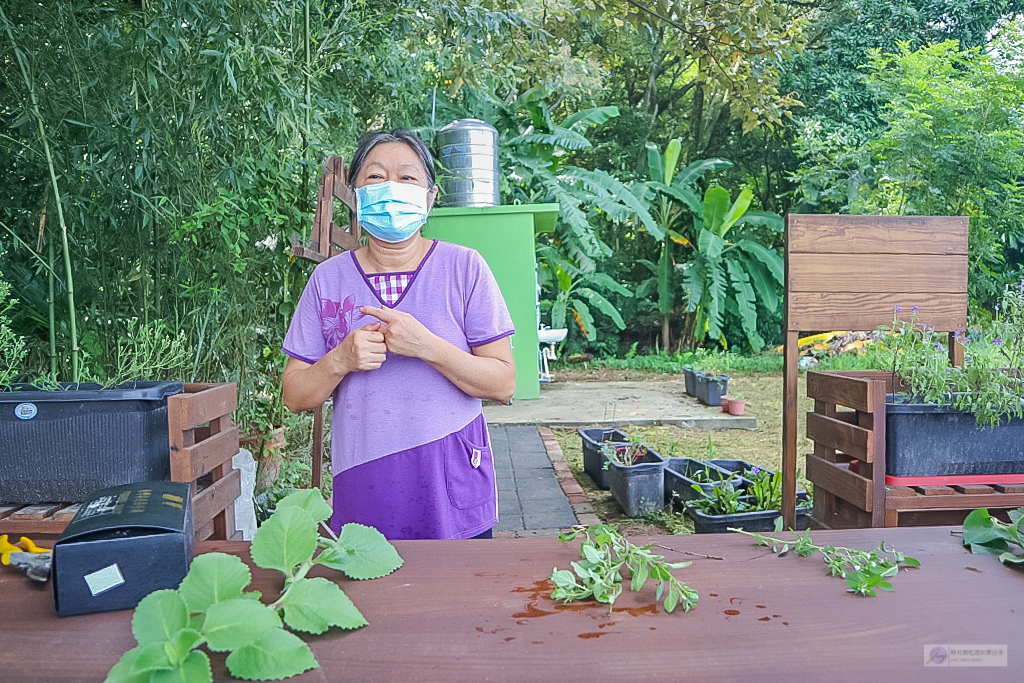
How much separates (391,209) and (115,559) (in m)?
1.03

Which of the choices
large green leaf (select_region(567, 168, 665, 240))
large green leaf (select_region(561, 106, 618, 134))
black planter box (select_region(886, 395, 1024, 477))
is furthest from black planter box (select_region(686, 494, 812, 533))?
large green leaf (select_region(561, 106, 618, 134))

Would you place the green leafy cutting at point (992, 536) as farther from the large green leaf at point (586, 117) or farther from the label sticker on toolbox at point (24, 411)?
the large green leaf at point (586, 117)

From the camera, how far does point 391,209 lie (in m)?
1.66

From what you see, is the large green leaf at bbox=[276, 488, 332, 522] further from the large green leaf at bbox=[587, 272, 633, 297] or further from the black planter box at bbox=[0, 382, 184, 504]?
the large green leaf at bbox=[587, 272, 633, 297]

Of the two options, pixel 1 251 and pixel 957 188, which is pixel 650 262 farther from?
pixel 1 251

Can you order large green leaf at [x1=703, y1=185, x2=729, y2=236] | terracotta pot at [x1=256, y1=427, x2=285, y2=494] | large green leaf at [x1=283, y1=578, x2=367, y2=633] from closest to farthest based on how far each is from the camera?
large green leaf at [x1=283, y1=578, x2=367, y2=633]
terracotta pot at [x1=256, y1=427, x2=285, y2=494]
large green leaf at [x1=703, y1=185, x2=729, y2=236]

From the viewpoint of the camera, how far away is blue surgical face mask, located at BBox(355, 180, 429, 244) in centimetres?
165

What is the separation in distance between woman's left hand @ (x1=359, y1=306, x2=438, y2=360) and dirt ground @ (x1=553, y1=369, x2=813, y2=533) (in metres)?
2.48

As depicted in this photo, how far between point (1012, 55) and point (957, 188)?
1500 millimetres

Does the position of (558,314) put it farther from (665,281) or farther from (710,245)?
(710,245)

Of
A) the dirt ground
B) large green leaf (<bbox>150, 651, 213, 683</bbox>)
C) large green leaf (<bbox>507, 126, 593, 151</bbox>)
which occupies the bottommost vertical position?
the dirt ground

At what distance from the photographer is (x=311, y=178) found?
344cm

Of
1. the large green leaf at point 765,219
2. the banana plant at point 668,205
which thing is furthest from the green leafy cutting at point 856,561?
the large green leaf at point 765,219

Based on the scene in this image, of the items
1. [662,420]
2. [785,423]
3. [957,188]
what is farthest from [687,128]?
[785,423]
